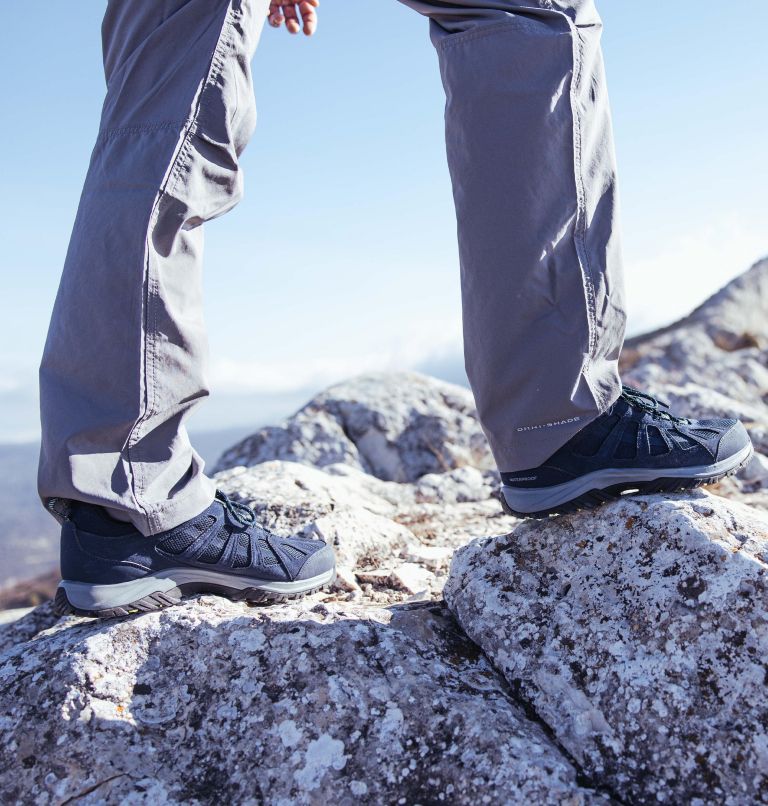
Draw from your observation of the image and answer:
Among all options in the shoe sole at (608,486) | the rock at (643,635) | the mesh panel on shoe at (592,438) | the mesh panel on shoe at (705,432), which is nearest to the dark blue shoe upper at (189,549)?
the rock at (643,635)

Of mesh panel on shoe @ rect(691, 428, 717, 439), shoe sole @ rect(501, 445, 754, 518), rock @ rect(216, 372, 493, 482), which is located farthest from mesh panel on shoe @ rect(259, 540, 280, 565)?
rock @ rect(216, 372, 493, 482)

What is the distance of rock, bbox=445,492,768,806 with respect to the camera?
128cm

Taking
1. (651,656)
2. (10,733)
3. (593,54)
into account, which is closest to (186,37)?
(593,54)

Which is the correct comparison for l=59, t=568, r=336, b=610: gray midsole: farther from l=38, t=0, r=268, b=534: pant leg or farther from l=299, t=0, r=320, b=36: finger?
l=299, t=0, r=320, b=36: finger

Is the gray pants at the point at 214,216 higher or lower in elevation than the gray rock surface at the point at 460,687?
higher

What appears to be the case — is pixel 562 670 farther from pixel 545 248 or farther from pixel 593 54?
pixel 593 54

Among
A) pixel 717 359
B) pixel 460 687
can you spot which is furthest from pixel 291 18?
pixel 717 359

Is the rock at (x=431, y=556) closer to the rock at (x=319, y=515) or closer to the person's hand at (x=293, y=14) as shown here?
the rock at (x=319, y=515)

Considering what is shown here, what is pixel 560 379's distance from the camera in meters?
1.63

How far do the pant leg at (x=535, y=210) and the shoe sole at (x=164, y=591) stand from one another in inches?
27.6

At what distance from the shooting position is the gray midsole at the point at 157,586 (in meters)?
1.65

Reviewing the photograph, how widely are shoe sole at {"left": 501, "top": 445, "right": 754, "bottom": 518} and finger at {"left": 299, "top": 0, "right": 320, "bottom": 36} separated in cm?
178

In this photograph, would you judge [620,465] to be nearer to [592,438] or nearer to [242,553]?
[592,438]

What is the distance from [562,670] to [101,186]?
4.69 feet
